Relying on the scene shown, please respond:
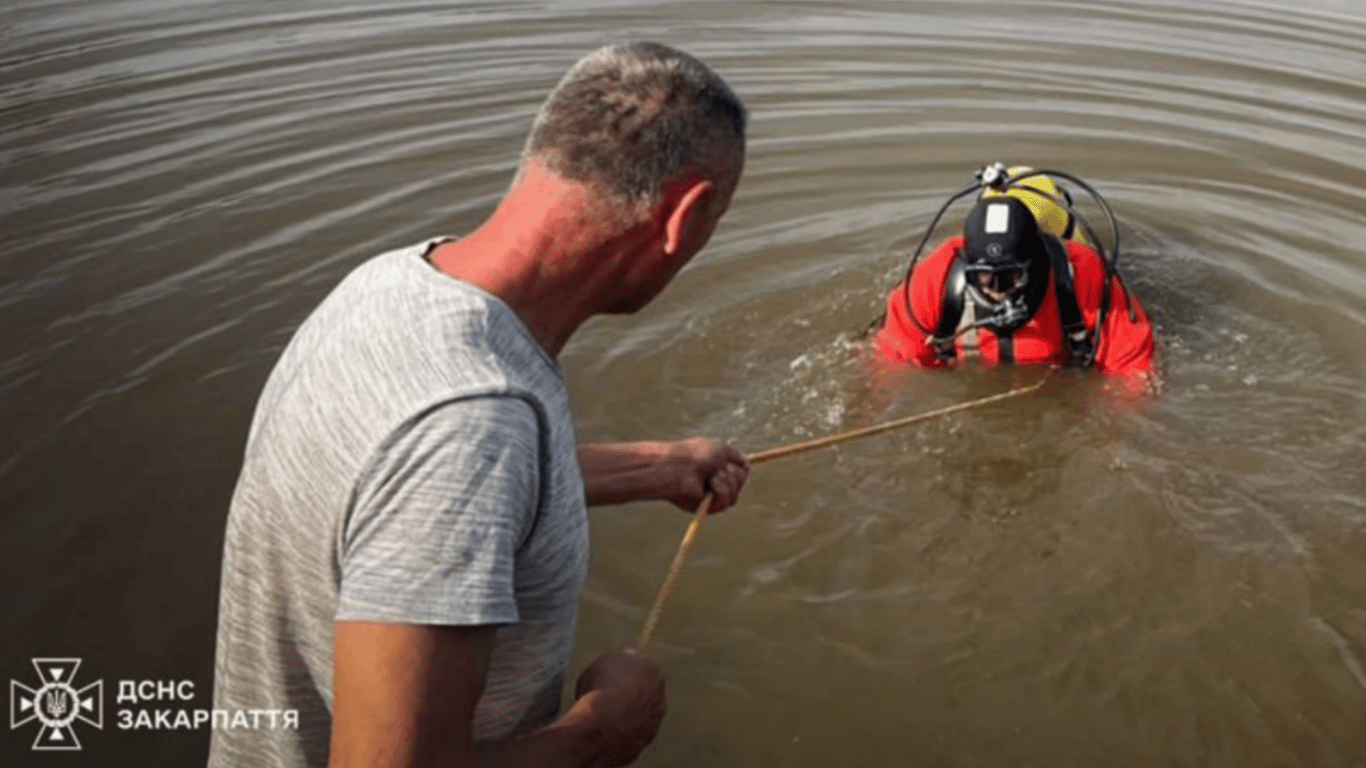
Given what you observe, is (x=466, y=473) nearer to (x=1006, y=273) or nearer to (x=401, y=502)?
(x=401, y=502)

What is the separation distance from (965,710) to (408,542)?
291 cm

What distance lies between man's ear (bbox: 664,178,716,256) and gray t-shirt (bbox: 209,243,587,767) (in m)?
0.29

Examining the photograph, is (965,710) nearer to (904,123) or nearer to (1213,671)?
(1213,671)

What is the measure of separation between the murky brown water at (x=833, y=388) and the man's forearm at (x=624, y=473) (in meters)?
1.46

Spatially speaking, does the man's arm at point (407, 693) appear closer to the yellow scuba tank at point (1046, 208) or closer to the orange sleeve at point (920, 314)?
the orange sleeve at point (920, 314)

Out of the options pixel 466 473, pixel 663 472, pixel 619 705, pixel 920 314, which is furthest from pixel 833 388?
pixel 466 473

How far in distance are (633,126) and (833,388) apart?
177 inches

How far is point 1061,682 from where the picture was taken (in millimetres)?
4004

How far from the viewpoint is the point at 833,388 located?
606 centimetres

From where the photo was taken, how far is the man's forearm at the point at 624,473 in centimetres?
261

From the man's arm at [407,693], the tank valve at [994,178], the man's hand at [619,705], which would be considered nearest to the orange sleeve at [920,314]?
the tank valve at [994,178]

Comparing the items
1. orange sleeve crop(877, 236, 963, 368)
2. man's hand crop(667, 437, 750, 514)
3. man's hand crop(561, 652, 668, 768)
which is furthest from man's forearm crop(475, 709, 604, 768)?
orange sleeve crop(877, 236, 963, 368)

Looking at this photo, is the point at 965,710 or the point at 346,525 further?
the point at 965,710

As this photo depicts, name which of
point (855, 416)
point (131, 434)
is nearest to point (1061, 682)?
point (855, 416)
